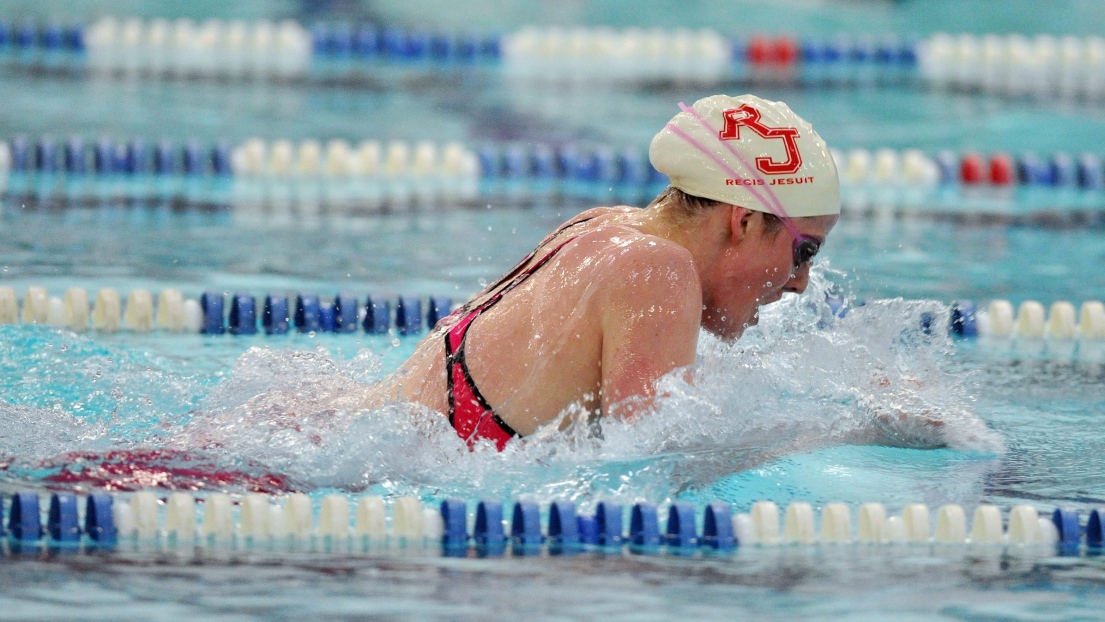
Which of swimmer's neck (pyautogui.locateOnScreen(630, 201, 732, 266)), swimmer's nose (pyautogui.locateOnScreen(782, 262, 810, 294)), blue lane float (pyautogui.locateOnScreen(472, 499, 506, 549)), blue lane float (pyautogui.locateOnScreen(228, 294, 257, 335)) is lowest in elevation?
blue lane float (pyautogui.locateOnScreen(472, 499, 506, 549))

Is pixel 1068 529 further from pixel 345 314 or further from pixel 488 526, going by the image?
pixel 345 314

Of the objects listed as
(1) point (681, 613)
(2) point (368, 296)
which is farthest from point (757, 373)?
(2) point (368, 296)

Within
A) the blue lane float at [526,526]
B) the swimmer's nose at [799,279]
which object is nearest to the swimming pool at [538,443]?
the blue lane float at [526,526]

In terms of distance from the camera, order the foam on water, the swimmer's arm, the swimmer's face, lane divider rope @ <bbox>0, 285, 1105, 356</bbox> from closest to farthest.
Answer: the swimmer's arm, the swimmer's face, the foam on water, lane divider rope @ <bbox>0, 285, 1105, 356</bbox>

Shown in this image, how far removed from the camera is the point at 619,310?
2.41 meters

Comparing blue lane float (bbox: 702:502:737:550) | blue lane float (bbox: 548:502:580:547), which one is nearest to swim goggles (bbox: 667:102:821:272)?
blue lane float (bbox: 702:502:737:550)

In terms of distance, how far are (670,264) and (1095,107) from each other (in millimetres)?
6413

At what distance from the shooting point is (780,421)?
2885 millimetres

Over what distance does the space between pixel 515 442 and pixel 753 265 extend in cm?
50

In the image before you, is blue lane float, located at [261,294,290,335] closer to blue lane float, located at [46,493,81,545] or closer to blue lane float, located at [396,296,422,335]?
blue lane float, located at [396,296,422,335]

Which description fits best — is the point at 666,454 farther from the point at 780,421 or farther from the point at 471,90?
the point at 471,90

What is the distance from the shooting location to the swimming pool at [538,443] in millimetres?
2244

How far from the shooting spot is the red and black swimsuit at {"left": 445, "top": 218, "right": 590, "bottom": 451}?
8.40 feet

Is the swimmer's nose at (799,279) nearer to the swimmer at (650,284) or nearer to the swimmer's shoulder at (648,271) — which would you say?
the swimmer at (650,284)
